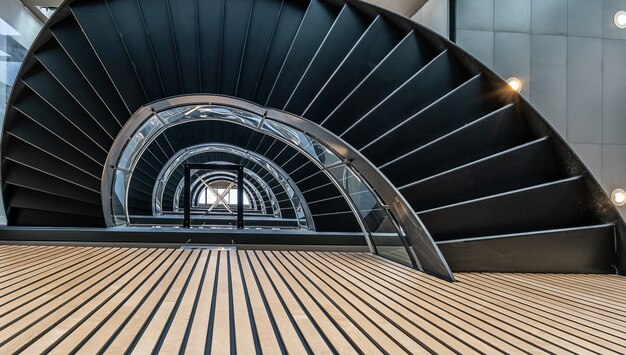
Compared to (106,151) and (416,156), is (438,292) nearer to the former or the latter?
(416,156)

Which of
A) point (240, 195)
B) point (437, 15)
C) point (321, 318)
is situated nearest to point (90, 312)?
point (321, 318)

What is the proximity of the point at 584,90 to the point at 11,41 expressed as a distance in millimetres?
10199

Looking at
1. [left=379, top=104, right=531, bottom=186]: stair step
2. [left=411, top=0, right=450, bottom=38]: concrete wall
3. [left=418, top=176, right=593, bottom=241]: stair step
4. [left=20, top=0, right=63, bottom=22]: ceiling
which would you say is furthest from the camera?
[left=20, top=0, right=63, bottom=22]: ceiling

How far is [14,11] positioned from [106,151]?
3940 millimetres

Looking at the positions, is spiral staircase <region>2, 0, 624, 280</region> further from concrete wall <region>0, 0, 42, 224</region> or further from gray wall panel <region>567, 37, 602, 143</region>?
gray wall panel <region>567, 37, 602, 143</region>

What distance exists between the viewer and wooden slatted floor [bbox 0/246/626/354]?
1.77 m

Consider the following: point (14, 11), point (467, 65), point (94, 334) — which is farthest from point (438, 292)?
point (14, 11)

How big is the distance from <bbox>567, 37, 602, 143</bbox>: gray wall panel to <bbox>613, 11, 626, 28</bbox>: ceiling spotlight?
0.39 metres

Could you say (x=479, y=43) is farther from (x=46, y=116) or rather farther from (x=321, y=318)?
(x=46, y=116)

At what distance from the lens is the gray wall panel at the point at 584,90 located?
655 centimetres

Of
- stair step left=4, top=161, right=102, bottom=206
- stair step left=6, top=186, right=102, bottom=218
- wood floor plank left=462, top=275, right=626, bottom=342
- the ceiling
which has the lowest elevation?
wood floor plank left=462, top=275, right=626, bottom=342

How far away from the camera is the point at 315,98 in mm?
4895

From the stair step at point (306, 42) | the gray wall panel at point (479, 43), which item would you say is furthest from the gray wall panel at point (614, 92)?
the stair step at point (306, 42)

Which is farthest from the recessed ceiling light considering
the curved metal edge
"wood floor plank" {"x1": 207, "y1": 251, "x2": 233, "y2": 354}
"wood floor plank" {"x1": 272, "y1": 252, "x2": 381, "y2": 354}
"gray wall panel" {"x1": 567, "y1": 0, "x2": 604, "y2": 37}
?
"gray wall panel" {"x1": 567, "y1": 0, "x2": 604, "y2": 37}
